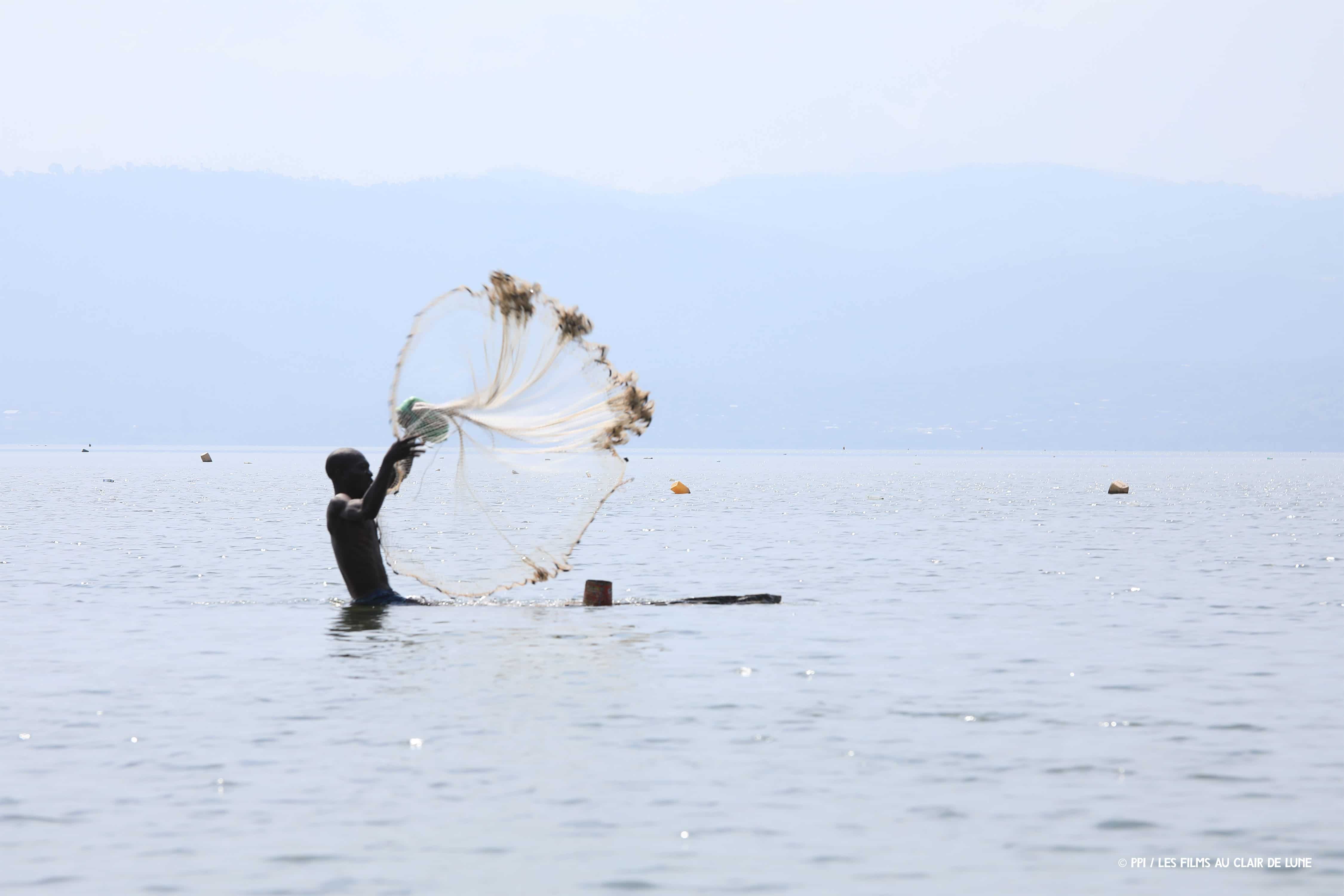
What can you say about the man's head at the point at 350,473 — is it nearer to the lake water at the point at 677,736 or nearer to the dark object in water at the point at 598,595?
the lake water at the point at 677,736

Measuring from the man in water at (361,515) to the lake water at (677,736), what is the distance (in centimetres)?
69

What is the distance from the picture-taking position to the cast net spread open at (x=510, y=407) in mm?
23672

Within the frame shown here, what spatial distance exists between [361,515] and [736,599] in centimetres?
756

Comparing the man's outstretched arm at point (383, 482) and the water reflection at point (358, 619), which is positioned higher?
the man's outstretched arm at point (383, 482)

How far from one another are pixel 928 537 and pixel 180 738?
39.3 m

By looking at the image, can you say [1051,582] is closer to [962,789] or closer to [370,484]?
[370,484]

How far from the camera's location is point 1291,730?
16.6m

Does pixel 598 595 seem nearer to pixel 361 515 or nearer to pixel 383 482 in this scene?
pixel 361 515

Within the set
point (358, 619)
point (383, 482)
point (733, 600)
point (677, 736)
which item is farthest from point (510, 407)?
point (677, 736)

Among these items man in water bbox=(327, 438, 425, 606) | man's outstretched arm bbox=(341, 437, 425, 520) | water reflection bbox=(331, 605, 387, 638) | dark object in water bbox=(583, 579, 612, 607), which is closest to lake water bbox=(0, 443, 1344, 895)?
water reflection bbox=(331, 605, 387, 638)

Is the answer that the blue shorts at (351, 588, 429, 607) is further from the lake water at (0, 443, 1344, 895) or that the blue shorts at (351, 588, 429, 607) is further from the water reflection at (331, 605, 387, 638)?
the lake water at (0, 443, 1344, 895)

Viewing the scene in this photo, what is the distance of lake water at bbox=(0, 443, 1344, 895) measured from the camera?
11.7 meters

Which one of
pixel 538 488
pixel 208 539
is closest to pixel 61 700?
pixel 208 539

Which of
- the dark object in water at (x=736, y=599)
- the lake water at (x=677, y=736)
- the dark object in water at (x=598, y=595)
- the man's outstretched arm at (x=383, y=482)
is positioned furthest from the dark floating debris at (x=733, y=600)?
the man's outstretched arm at (x=383, y=482)
